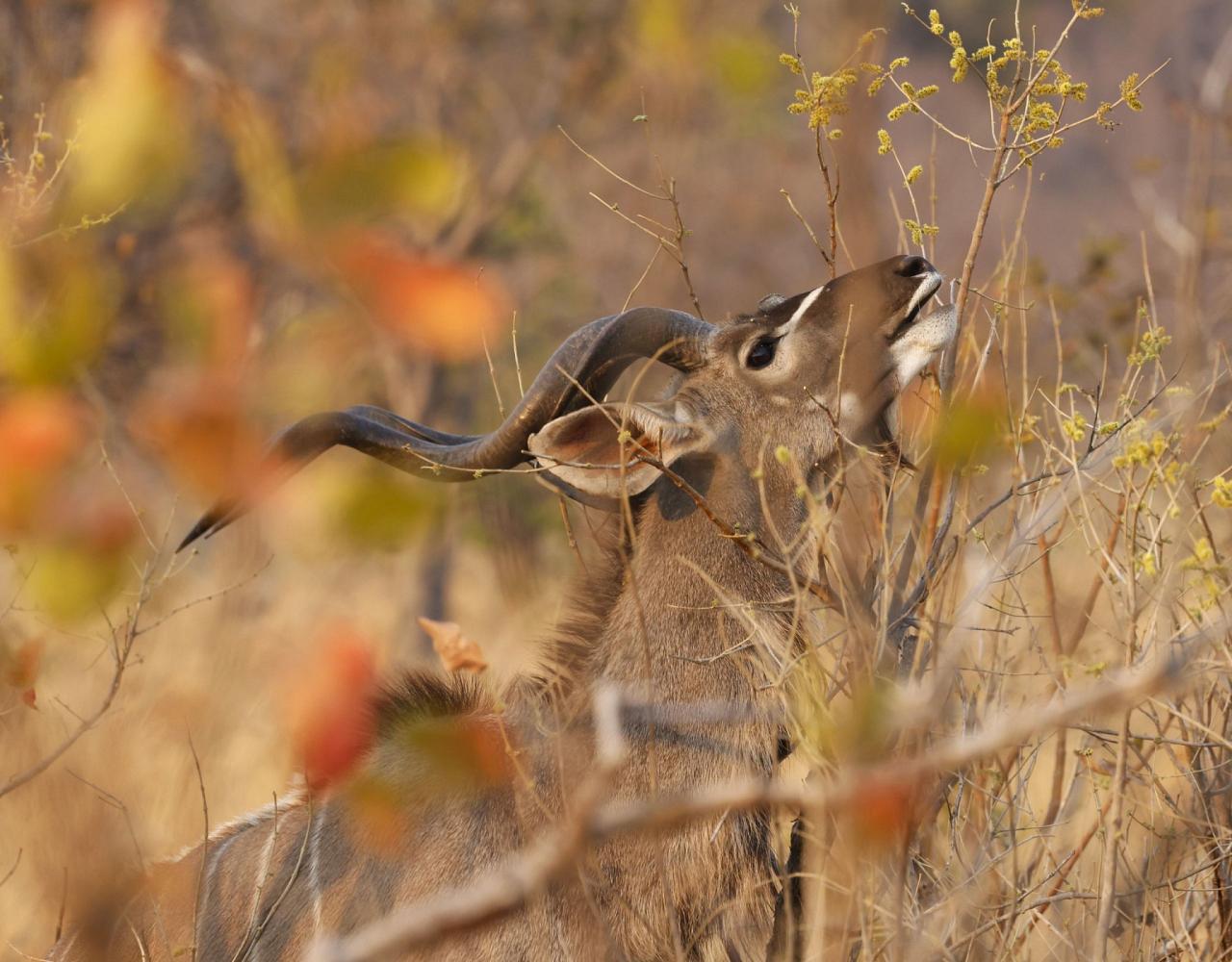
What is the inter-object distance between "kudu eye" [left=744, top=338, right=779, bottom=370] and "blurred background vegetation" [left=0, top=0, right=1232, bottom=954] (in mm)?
238

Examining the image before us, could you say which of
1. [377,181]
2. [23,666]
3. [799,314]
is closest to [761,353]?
[799,314]

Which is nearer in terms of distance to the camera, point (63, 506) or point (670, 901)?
point (63, 506)

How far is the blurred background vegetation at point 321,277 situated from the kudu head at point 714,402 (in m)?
0.18

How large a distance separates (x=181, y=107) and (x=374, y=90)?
10308 millimetres

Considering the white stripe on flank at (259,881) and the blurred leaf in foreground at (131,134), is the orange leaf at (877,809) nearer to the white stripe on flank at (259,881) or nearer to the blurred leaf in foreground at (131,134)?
the blurred leaf in foreground at (131,134)

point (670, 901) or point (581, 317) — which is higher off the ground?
point (670, 901)

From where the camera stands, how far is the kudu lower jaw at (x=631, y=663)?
146 inches

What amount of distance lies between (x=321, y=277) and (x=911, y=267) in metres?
2.63

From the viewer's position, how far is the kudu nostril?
4180mm

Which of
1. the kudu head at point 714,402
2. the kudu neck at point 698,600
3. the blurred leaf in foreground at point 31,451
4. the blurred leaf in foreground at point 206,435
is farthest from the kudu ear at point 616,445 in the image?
the blurred leaf in foreground at point 31,451

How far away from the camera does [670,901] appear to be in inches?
144

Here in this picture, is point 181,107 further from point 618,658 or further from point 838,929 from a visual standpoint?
point 838,929

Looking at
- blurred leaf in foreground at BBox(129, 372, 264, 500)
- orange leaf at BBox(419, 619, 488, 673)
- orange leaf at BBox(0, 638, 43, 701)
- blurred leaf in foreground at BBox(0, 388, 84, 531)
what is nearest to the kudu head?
orange leaf at BBox(419, 619, 488, 673)

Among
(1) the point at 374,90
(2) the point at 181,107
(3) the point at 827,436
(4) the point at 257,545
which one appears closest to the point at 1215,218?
(3) the point at 827,436
